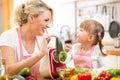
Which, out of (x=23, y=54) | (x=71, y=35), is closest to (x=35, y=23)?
(x=23, y=54)

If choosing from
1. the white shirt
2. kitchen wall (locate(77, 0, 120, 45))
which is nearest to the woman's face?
the white shirt

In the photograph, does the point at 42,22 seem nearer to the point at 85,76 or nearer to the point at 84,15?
the point at 85,76

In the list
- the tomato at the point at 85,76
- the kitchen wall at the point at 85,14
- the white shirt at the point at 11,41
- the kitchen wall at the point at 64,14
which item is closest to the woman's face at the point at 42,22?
the white shirt at the point at 11,41

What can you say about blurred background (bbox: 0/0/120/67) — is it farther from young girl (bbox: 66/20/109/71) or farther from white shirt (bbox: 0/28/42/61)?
white shirt (bbox: 0/28/42/61)

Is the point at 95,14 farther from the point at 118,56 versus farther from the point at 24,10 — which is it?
the point at 24,10

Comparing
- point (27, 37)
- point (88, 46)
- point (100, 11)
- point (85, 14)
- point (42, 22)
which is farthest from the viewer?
point (85, 14)

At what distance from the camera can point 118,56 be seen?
2799 mm

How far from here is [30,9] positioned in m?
1.76

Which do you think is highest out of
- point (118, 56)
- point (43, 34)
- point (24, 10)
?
point (24, 10)

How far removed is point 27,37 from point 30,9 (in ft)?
0.70

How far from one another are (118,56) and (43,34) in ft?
4.33

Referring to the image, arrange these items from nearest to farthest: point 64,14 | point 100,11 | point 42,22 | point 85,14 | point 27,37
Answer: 1. point 42,22
2. point 27,37
3. point 100,11
4. point 85,14
5. point 64,14

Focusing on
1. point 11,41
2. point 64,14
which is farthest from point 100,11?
point 11,41

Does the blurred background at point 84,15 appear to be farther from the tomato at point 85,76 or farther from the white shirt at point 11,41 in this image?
the tomato at point 85,76
